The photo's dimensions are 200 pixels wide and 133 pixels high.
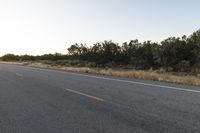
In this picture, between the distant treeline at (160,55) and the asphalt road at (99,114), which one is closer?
the asphalt road at (99,114)

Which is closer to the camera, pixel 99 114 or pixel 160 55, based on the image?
pixel 99 114

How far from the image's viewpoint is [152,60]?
74062 millimetres

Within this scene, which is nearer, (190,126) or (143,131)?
(143,131)

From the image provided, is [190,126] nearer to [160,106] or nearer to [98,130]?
[98,130]

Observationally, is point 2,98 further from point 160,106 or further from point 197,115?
point 197,115

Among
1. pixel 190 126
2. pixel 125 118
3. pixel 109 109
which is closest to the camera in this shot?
pixel 190 126

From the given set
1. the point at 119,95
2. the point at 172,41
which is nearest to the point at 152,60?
the point at 172,41

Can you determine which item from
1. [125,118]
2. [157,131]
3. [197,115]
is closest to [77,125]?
[125,118]

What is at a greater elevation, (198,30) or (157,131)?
(198,30)

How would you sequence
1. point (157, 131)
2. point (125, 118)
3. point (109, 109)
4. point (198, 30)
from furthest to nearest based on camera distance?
point (198, 30)
point (109, 109)
point (125, 118)
point (157, 131)

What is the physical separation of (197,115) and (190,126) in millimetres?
1180

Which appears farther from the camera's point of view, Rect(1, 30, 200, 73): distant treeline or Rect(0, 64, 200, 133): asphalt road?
Rect(1, 30, 200, 73): distant treeline

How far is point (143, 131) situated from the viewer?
607 cm

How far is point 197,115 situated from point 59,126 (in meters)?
3.06
